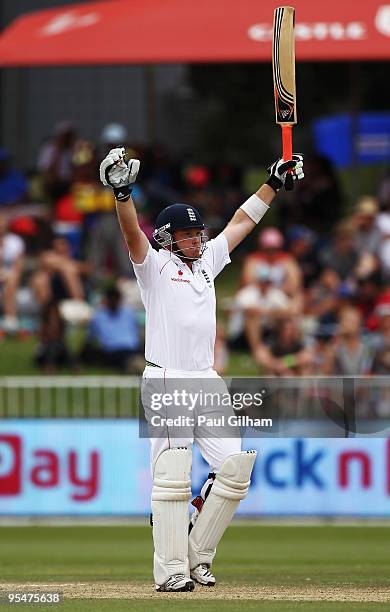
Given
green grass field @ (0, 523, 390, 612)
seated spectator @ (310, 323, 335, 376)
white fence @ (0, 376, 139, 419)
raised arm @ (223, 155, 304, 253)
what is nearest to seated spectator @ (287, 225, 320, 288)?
seated spectator @ (310, 323, 335, 376)

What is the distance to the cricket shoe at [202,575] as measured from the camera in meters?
8.43

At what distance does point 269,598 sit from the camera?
809 cm

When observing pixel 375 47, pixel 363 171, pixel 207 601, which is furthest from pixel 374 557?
pixel 363 171

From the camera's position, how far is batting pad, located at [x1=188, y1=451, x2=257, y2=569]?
830 cm

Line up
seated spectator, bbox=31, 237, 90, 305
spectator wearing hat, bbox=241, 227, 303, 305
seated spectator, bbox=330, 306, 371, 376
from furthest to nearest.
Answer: seated spectator, bbox=31, 237, 90, 305, spectator wearing hat, bbox=241, 227, 303, 305, seated spectator, bbox=330, 306, 371, 376

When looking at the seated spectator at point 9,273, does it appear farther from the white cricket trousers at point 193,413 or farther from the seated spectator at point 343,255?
the white cricket trousers at point 193,413

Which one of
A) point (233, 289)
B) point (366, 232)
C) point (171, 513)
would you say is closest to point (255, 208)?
point (171, 513)

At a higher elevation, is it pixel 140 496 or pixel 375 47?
pixel 375 47

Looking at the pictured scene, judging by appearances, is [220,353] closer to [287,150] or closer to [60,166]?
[60,166]

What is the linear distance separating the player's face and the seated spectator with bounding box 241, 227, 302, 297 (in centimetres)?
836

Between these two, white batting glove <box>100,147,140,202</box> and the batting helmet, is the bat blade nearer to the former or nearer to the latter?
the batting helmet

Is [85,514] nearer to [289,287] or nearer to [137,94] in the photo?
[289,287]

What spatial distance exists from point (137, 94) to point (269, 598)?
18.2 m

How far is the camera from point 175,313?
827cm
